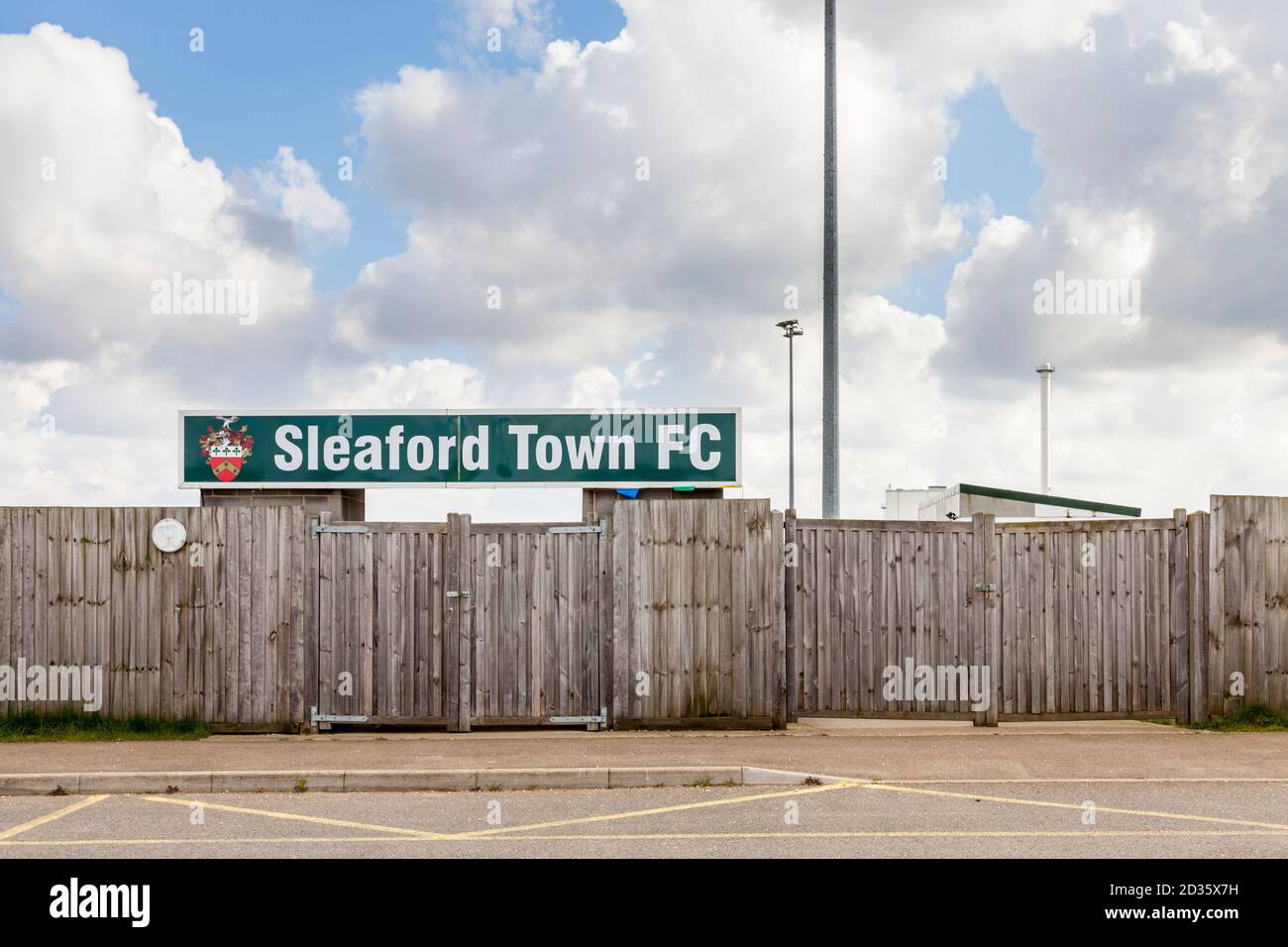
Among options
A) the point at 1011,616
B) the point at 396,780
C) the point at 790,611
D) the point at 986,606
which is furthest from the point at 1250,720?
the point at 396,780

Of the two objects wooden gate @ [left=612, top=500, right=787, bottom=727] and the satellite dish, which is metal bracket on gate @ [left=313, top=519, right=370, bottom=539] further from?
wooden gate @ [left=612, top=500, right=787, bottom=727]

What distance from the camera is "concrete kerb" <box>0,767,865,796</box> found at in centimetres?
988

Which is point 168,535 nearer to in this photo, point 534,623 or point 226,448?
point 226,448

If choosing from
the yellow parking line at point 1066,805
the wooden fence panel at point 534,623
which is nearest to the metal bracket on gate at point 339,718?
the wooden fence panel at point 534,623

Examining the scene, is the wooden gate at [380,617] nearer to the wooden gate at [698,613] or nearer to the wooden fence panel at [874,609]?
the wooden gate at [698,613]

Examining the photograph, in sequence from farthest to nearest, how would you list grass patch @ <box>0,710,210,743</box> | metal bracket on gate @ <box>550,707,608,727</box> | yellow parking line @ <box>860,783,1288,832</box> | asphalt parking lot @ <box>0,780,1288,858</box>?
1. metal bracket on gate @ <box>550,707,608,727</box>
2. grass patch @ <box>0,710,210,743</box>
3. yellow parking line @ <box>860,783,1288,832</box>
4. asphalt parking lot @ <box>0,780,1288,858</box>

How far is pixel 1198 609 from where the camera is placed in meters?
13.1

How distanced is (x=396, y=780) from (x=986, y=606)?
21.2 feet

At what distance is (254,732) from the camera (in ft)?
41.8

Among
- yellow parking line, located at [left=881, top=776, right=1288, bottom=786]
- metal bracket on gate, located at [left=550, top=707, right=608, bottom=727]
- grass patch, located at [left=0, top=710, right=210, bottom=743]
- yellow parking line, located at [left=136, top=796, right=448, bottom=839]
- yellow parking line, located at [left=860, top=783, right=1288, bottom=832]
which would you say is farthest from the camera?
metal bracket on gate, located at [left=550, top=707, right=608, bottom=727]

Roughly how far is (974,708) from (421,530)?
20.0 feet

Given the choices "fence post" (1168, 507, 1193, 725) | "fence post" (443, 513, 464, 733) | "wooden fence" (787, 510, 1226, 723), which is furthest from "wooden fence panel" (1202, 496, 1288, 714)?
"fence post" (443, 513, 464, 733)

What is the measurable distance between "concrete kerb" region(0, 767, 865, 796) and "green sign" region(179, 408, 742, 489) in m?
4.34
